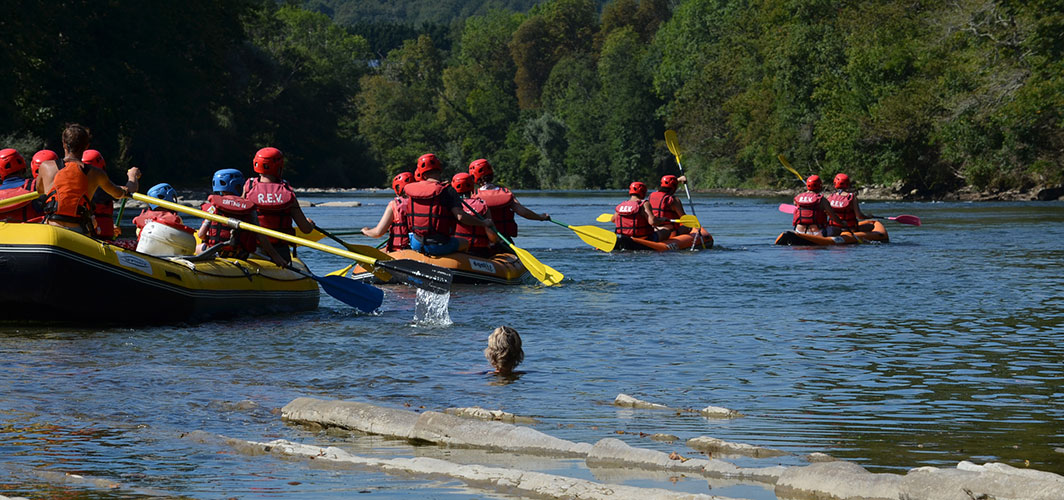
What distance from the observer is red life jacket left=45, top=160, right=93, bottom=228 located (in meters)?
10.8

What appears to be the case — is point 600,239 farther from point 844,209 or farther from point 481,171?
point 844,209

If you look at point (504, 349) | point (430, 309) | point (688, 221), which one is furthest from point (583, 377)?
point (688, 221)

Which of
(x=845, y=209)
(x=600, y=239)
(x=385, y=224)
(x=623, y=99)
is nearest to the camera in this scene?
(x=385, y=224)

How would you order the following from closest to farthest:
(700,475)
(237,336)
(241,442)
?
(700,475)
(241,442)
(237,336)

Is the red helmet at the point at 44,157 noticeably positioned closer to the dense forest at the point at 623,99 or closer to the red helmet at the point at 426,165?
the red helmet at the point at 426,165

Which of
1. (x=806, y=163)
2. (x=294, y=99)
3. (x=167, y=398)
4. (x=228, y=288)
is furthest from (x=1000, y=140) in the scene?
(x=167, y=398)

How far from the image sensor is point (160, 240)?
12203mm

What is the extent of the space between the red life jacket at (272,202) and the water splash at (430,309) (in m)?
1.51

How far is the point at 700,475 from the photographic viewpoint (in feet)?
17.6

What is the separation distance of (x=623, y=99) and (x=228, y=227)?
8525 centimetres

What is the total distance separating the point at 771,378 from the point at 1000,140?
44056mm

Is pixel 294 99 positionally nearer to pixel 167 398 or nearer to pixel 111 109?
pixel 111 109

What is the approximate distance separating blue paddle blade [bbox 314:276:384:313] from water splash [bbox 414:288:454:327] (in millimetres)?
550

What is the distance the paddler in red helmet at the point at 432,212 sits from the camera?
1502 cm
